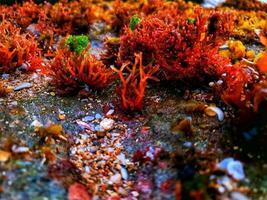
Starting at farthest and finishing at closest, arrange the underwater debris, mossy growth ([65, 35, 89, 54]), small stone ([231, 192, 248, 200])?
1. mossy growth ([65, 35, 89, 54])
2. the underwater debris
3. small stone ([231, 192, 248, 200])

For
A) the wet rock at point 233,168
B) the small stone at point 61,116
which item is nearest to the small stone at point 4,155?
the small stone at point 61,116

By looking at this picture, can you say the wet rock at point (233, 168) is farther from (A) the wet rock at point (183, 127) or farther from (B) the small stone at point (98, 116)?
(B) the small stone at point (98, 116)

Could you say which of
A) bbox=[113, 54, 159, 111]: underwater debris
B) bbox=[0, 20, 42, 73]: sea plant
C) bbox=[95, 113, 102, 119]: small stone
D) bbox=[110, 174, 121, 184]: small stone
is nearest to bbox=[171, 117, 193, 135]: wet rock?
bbox=[113, 54, 159, 111]: underwater debris

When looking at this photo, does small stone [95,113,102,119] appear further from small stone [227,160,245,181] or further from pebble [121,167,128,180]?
small stone [227,160,245,181]

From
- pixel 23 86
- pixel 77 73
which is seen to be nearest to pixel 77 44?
pixel 77 73

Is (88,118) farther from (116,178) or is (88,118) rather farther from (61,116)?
(116,178)

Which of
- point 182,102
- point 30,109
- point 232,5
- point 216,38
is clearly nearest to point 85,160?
point 30,109
